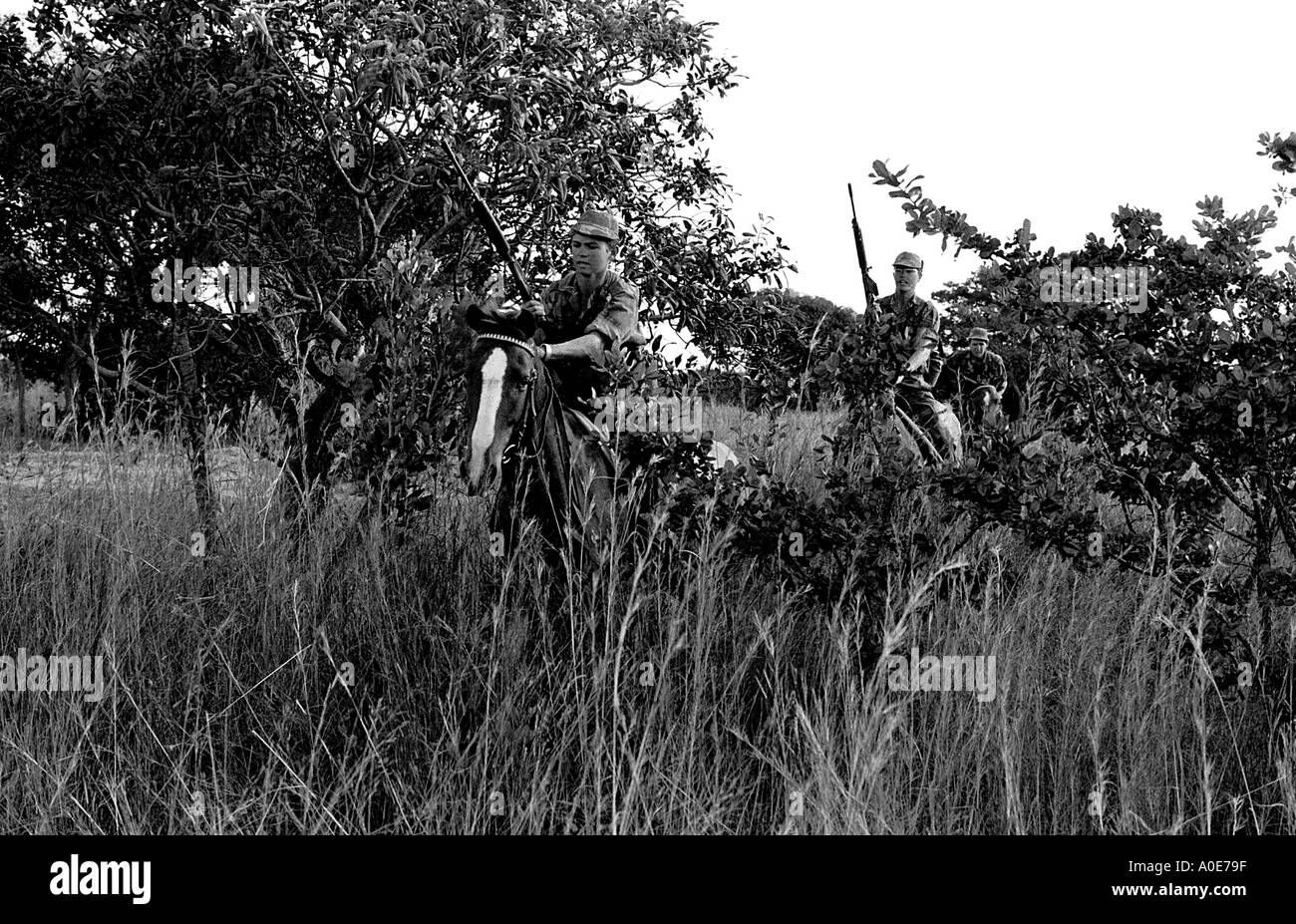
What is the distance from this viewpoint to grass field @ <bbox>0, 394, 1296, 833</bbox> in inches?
120

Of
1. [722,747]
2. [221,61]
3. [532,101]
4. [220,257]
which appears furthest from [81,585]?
[532,101]

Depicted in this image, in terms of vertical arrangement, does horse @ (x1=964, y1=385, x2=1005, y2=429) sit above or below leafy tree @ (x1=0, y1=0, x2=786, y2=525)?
below

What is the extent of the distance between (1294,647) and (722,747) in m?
2.22

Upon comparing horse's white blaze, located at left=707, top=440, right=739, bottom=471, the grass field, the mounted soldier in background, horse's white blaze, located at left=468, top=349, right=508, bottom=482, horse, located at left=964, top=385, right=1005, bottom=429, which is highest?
the mounted soldier in background

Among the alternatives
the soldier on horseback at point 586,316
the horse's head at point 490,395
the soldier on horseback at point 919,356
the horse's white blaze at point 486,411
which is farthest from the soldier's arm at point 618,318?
the soldier on horseback at point 919,356

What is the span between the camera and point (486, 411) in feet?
12.3

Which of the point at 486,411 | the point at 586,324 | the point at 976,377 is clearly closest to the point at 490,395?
the point at 486,411

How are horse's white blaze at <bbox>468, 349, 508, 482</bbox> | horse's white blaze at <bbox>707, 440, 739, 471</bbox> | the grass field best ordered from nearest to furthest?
1. the grass field
2. horse's white blaze at <bbox>468, 349, 508, 482</bbox>
3. horse's white blaze at <bbox>707, 440, 739, 471</bbox>

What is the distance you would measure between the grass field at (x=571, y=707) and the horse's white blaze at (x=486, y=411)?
53cm

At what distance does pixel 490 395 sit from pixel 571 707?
3.72 ft

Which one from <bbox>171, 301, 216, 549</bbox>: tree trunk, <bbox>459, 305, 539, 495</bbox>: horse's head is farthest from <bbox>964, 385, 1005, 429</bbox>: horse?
<bbox>171, 301, 216, 549</bbox>: tree trunk

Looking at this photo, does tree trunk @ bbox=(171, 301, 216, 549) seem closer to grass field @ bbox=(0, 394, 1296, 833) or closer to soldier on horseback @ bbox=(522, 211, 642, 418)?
grass field @ bbox=(0, 394, 1296, 833)

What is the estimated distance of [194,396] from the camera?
23.5 ft

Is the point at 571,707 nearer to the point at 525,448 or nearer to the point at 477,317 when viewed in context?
the point at 525,448
